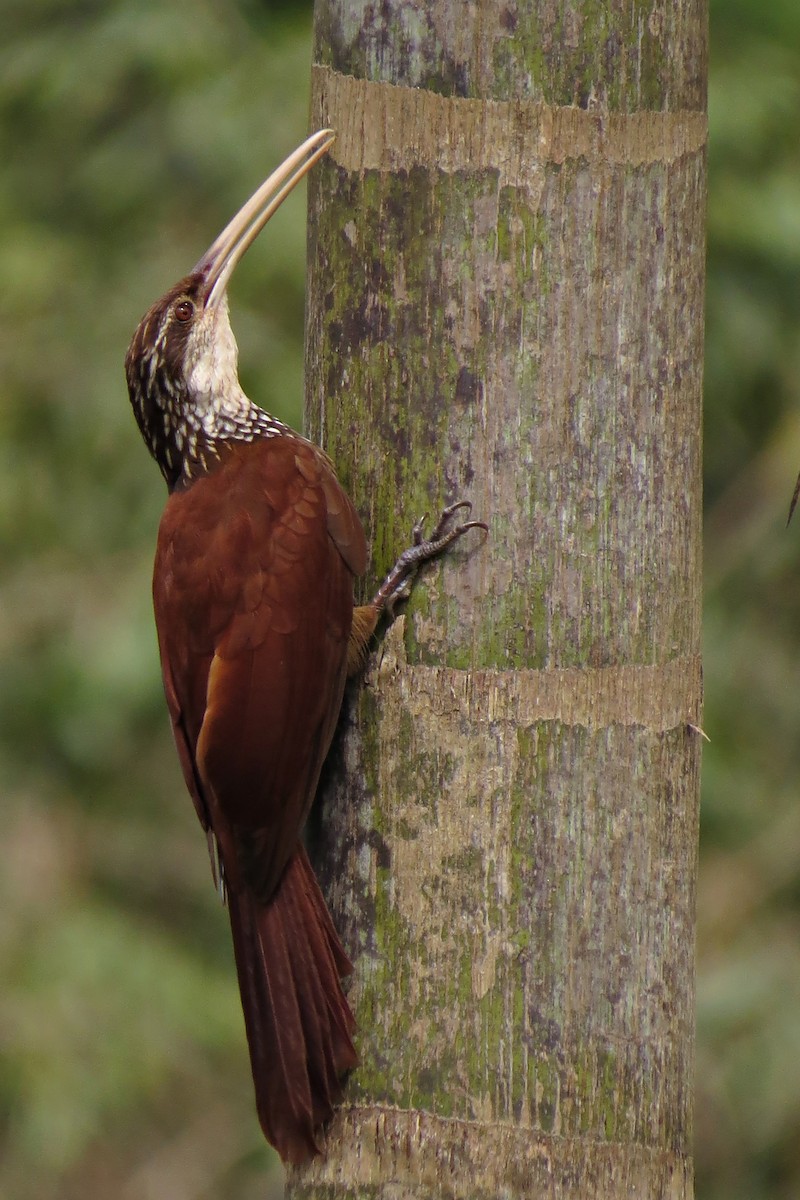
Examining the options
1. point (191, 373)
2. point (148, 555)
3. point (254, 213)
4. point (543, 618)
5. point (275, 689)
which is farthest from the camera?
point (148, 555)

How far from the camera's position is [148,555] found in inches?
235

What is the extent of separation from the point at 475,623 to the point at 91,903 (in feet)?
14.5

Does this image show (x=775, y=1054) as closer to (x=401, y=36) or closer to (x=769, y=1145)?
(x=769, y=1145)

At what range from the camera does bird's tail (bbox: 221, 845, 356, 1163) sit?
2381 mm

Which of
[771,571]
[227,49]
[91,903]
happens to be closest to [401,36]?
[771,571]

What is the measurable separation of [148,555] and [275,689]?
3.47 m

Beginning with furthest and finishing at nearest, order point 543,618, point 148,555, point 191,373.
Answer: point 148,555, point 191,373, point 543,618

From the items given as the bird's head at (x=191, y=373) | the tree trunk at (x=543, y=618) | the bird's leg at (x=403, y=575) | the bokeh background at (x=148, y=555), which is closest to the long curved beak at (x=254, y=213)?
the bird's head at (x=191, y=373)

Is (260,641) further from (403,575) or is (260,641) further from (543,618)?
(543,618)

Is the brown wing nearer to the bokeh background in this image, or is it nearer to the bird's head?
the bird's head

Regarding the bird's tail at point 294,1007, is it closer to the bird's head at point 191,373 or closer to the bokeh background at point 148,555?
the bird's head at point 191,373

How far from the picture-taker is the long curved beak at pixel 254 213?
248 cm

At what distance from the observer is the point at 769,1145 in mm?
4812

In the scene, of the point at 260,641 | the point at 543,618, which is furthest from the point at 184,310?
the point at 543,618
